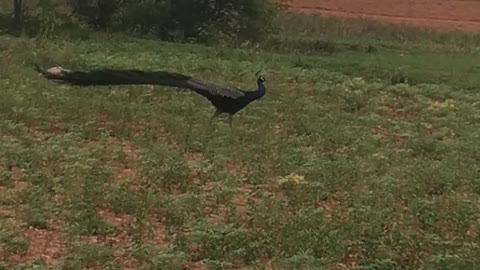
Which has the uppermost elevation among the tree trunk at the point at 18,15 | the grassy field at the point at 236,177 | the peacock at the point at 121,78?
the peacock at the point at 121,78

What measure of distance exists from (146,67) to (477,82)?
23.0ft

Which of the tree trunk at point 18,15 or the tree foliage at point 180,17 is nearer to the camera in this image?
the tree trunk at point 18,15

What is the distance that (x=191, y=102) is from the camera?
1229 centimetres

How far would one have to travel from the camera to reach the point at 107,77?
8273 mm

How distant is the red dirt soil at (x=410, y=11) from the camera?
34.0 meters

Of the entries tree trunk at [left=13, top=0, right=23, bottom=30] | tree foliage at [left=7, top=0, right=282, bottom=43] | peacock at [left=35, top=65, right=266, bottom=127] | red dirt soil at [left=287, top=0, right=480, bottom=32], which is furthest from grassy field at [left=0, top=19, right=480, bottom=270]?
red dirt soil at [left=287, top=0, right=480, bottom=32]

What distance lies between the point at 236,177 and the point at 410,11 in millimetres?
29600

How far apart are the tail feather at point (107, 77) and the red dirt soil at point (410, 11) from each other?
25544 millimetres

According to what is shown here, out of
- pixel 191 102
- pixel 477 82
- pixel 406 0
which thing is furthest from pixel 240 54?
pixel 406 0

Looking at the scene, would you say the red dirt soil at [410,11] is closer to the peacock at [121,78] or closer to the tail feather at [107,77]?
the peacock at [121,78]

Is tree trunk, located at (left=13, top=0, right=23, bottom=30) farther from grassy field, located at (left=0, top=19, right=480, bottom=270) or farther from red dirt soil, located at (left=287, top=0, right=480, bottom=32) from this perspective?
red dirt soil, located at (left=287, top=0, right=480, bottom=32)

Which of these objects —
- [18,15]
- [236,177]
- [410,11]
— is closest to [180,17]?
[18,15]

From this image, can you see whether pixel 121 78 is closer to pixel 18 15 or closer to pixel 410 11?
pixel 18 15

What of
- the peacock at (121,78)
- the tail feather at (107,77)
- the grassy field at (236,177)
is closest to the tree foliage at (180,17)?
the grassy field at (236,177)
